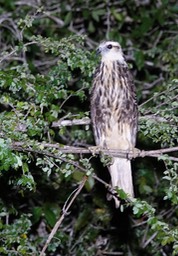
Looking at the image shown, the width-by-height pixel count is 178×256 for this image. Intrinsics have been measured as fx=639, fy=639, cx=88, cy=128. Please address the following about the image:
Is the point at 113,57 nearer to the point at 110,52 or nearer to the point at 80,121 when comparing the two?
the point at 110,52

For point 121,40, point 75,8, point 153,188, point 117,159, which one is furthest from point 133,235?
point 75,8

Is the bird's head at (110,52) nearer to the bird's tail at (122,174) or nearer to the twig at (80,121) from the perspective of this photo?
the twig at (80,121)

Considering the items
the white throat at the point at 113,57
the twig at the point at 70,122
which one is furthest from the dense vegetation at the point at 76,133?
the white throat at the point at 113,57

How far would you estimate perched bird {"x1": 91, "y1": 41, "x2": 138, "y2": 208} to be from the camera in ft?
9.61

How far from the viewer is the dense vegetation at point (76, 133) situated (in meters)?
2.32

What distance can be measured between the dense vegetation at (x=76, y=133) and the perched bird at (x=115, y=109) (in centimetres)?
8

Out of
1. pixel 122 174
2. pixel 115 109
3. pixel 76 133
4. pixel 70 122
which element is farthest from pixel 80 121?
pixel 76 133

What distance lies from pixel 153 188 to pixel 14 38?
126cm

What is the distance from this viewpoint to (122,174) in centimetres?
303

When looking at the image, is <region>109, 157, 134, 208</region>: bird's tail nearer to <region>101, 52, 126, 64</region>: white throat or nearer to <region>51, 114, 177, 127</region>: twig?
<region>51, 114, 177, 127</region>: twig

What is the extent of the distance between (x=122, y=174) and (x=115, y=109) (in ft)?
1.05

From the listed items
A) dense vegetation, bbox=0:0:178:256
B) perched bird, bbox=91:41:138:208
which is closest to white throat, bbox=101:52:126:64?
perched bird, bbox=91:41:138:208

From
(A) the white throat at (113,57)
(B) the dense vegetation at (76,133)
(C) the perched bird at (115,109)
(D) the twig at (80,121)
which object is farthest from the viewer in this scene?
(A) the white throat at (113,57)

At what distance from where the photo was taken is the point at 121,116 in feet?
9.70
